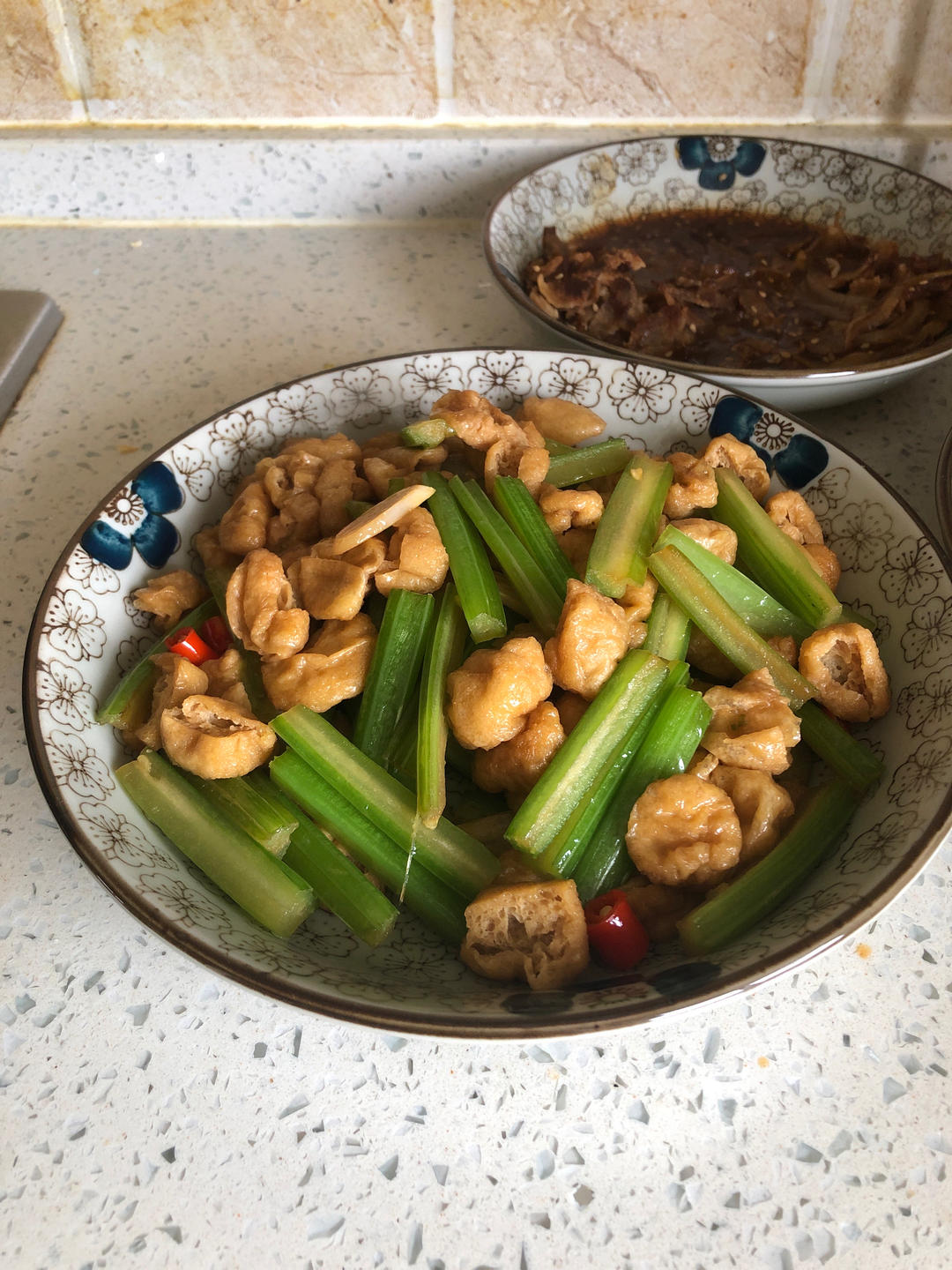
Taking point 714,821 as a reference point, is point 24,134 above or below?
above

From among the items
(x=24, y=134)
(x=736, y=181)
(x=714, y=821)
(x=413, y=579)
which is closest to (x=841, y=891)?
(x=714, y=821)

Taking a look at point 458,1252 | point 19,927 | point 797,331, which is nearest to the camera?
point 458,1252

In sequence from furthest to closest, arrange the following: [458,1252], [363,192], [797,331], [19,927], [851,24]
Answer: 1. [363,192]
2. [851,24]
3. [797,331]
4. [19,927]
5. [458,1252]

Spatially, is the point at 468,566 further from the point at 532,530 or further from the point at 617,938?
the point at 617,938

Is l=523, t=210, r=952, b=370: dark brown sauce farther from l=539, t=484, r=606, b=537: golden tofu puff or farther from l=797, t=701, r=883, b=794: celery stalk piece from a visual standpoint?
l=797, t=701, r=883, b=794: celery stalk piece

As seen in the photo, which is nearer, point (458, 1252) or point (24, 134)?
point (458, 1252)

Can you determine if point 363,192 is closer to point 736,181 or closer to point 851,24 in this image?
point 736,181

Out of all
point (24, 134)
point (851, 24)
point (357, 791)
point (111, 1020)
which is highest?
point (851, 24)
